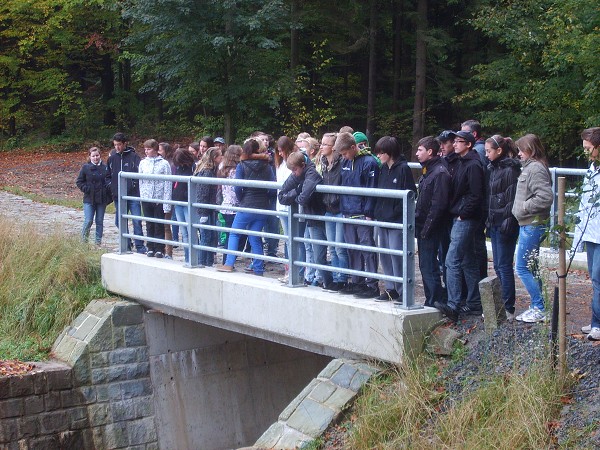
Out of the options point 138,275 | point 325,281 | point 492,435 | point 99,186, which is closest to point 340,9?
point 99,186

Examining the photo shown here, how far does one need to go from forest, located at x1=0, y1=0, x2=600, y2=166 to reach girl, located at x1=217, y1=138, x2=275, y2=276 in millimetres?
10978

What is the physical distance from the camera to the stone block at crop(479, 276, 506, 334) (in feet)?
24.0

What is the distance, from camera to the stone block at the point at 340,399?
770cm

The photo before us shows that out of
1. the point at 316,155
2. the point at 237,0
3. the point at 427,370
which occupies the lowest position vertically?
the point at 427,370

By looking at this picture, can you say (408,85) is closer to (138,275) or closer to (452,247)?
(138,275)

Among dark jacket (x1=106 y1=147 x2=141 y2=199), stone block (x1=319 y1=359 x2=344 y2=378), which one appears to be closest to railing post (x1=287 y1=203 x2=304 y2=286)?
stone block (x1=319 y1=359 x2=344 y2=378)

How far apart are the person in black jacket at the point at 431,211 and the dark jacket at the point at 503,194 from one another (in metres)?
0.44

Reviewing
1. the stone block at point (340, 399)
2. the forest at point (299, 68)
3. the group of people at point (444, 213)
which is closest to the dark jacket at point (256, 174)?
the group of people at point (444, 213)

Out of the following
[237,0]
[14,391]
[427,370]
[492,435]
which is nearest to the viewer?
[492,435]

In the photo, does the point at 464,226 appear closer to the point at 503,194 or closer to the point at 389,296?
the point at 503,194

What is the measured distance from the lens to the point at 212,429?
11766 millimetres

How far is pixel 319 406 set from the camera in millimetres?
7863

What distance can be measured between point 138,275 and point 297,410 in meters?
4.08

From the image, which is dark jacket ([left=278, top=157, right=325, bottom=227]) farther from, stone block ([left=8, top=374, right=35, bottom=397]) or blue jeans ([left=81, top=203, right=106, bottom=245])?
blue jeans ([left=81, top=203, right=106, bottom=245])
